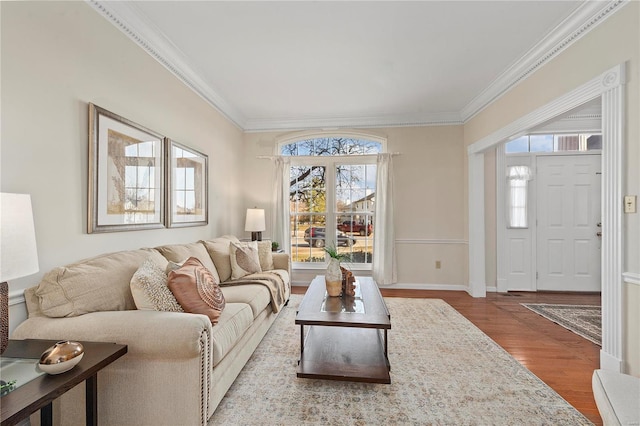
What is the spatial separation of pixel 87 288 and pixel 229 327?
824 mm

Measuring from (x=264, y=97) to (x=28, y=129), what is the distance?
8.60ft

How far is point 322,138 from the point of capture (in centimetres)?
483

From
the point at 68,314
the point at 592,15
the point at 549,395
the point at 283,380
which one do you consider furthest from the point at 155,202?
the point at 592,15

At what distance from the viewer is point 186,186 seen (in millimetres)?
3094

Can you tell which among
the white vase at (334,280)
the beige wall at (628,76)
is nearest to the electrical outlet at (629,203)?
the beige wall at (628,76)

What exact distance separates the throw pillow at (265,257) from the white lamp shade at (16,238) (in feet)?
7.85

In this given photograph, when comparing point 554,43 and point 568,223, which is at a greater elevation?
point 554,43

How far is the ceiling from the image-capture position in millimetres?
2164

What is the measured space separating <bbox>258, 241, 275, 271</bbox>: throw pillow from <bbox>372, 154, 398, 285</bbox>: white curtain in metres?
1.81

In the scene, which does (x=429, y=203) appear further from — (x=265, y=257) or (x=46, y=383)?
(x=46, y=383)

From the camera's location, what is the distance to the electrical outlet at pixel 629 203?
1852 mm

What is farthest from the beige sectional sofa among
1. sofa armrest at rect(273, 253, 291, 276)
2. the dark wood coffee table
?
sofa armrest at rect(273, 253, 291, 276)

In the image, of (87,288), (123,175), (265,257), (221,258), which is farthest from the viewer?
(265,257)

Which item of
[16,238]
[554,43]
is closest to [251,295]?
[16,238]
